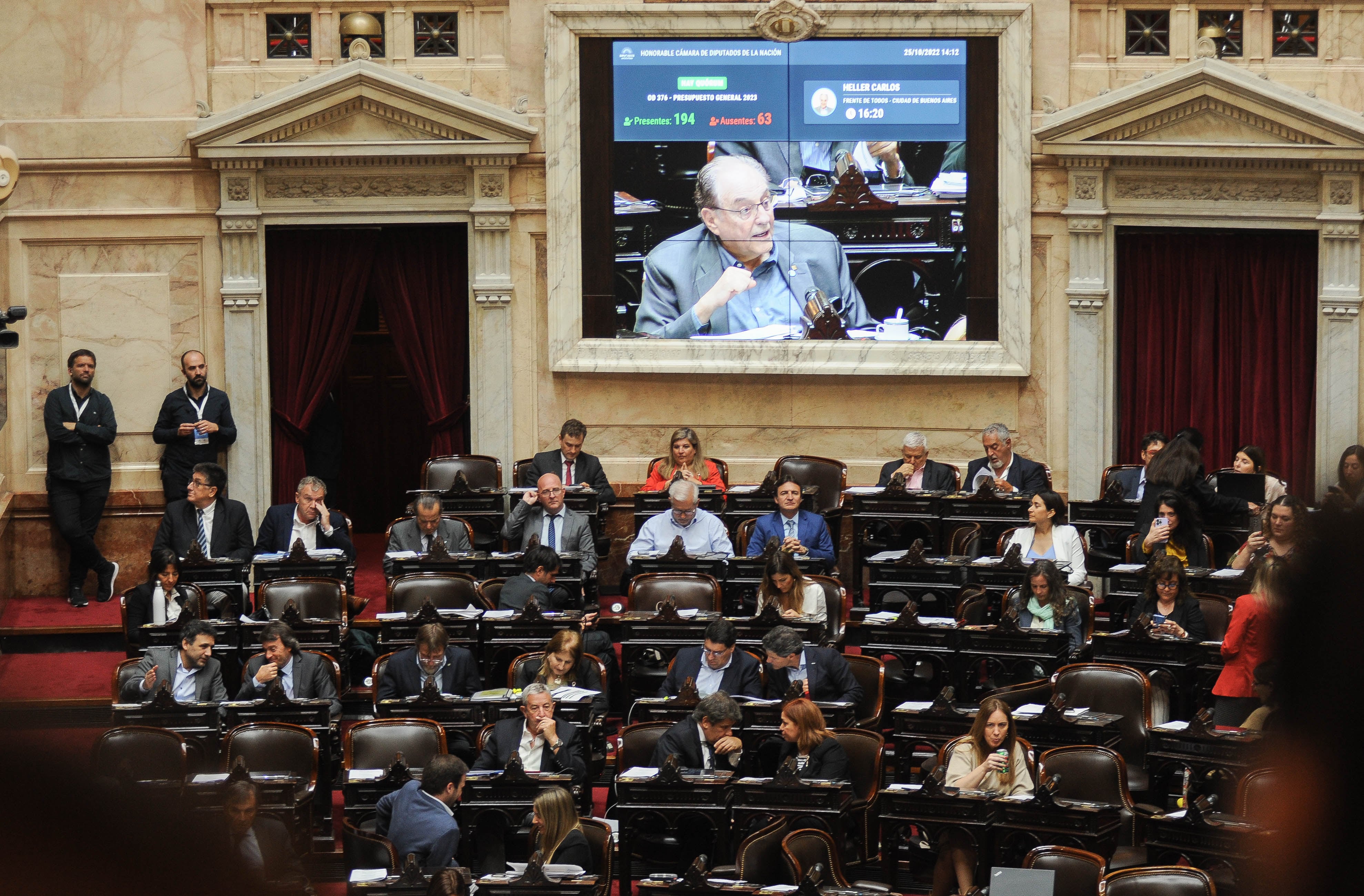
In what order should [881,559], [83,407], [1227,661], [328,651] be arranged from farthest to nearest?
[83,407]
[881,559]
[328,651]
[1227,661]

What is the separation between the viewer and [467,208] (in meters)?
12.4

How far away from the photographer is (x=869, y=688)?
864cm

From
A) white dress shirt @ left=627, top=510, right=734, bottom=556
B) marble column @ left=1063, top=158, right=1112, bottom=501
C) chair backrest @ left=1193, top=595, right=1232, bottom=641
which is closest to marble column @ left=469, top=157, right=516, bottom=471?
white dress shirt @ left=627, top=510, right=734, bottom=556

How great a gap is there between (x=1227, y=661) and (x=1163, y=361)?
4843mm

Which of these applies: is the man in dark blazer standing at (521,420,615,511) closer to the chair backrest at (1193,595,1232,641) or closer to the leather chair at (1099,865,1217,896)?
the chair backrest at (1193,595,1232,641)

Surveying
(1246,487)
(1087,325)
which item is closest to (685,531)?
(1246,487)

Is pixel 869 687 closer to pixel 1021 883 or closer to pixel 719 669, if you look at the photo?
pixel 719 669

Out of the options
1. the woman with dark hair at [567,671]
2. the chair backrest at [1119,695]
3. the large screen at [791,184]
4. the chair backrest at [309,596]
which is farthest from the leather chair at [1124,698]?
the large screen at [791,184]

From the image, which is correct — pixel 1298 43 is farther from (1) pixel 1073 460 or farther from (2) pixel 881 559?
(2) pixel 881 559

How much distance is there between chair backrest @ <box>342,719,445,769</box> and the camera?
7.84m

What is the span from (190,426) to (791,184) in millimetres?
4643

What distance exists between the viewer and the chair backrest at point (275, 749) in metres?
7.84

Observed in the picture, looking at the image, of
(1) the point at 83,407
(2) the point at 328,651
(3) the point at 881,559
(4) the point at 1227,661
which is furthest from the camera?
(1) the point at 83,407

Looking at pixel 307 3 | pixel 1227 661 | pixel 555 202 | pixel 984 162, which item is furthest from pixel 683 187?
pixel 1227 661
